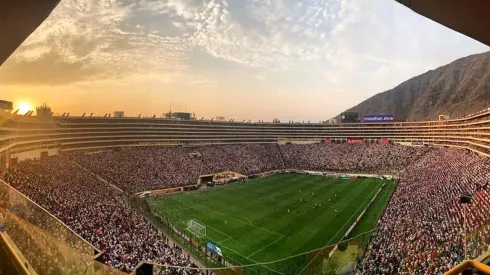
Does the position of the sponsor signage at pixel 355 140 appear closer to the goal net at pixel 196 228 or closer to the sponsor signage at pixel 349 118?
the sponsor signage at pixel 349 118

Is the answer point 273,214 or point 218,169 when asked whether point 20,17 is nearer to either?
point 273,214

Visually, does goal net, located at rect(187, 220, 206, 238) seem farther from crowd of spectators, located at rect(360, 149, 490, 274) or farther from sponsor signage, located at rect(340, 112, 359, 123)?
sponsor signage, located at rect(340, 112, 359, 123)

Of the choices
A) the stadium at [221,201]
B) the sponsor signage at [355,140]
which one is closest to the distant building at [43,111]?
the stadium at [221,201]

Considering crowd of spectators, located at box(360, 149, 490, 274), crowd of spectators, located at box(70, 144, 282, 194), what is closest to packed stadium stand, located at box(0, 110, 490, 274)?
crowd of spectators, located at box(360, 149, 490, 274)

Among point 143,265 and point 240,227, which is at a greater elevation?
point 143,265

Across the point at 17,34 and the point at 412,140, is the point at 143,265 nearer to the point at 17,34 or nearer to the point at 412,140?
the point at 17,34

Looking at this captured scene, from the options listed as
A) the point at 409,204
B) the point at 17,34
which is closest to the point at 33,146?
the point at 409,204

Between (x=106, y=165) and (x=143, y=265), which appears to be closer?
(x=143, y=265)
